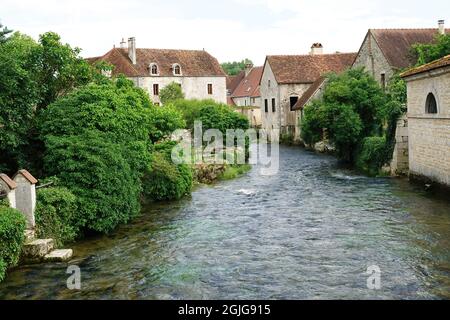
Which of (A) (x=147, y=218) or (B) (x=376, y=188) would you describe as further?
(B) (x=376, y=188)

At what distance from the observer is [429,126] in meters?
19.1

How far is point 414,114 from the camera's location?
20.9 m

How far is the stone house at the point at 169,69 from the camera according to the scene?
47562 millimetres

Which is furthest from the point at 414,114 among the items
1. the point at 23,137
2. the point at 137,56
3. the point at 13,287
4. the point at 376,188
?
the point at 137,56

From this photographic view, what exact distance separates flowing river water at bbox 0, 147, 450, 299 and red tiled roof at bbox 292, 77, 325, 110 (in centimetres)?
2343

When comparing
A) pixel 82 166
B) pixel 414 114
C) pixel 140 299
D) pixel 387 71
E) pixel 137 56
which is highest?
pixel 137 56

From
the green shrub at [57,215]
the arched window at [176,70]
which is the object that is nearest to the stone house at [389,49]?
the arched window at [176,70]

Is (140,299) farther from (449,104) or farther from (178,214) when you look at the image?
(449,104)

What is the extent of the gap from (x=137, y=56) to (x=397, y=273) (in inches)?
1669

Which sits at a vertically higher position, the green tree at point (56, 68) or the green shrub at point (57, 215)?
the green tree at point (56, 68)

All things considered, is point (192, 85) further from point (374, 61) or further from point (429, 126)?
point (429, 126)

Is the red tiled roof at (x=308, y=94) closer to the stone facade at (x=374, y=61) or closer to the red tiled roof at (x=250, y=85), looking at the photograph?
the stone facade at (x=374, y=61)

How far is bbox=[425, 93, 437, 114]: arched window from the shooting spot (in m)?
19.0

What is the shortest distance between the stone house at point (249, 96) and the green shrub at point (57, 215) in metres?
46.8
